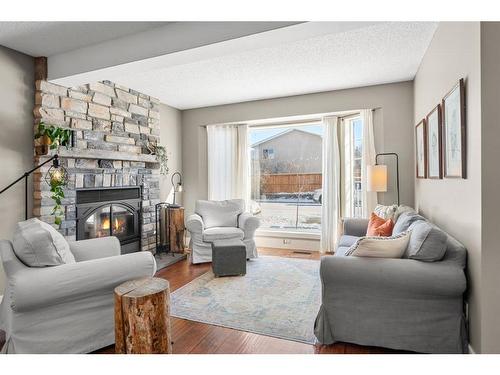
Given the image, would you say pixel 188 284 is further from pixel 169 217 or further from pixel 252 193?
pixel 252 193

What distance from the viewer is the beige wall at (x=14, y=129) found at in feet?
9.16

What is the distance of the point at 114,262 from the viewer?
1.94 metres

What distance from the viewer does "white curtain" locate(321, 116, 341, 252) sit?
455 centimetres

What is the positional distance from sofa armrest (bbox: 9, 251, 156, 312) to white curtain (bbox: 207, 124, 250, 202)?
3.19 meters

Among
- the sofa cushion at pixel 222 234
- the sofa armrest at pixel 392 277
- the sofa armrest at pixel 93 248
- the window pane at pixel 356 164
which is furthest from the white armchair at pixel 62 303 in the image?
the window pane at pixel 356 164

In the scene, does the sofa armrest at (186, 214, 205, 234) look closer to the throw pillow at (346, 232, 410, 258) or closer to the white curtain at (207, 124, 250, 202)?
the white curtain at (207, 124, 250, 202)

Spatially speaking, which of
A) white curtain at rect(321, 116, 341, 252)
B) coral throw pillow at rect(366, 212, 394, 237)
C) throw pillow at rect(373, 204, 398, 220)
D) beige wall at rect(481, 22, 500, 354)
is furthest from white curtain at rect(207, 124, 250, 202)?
beige wall at rect(481, 22, 500, 354)

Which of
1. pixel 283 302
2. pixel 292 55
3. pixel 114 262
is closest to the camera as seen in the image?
pixel 114 262

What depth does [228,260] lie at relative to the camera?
11.2 feet

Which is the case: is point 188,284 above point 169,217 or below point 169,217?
below

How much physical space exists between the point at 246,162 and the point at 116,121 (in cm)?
221

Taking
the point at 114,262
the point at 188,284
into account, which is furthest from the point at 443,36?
the point at 188,284

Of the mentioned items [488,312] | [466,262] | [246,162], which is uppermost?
[246,162]

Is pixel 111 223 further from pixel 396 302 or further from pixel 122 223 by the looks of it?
pixel 396 302
